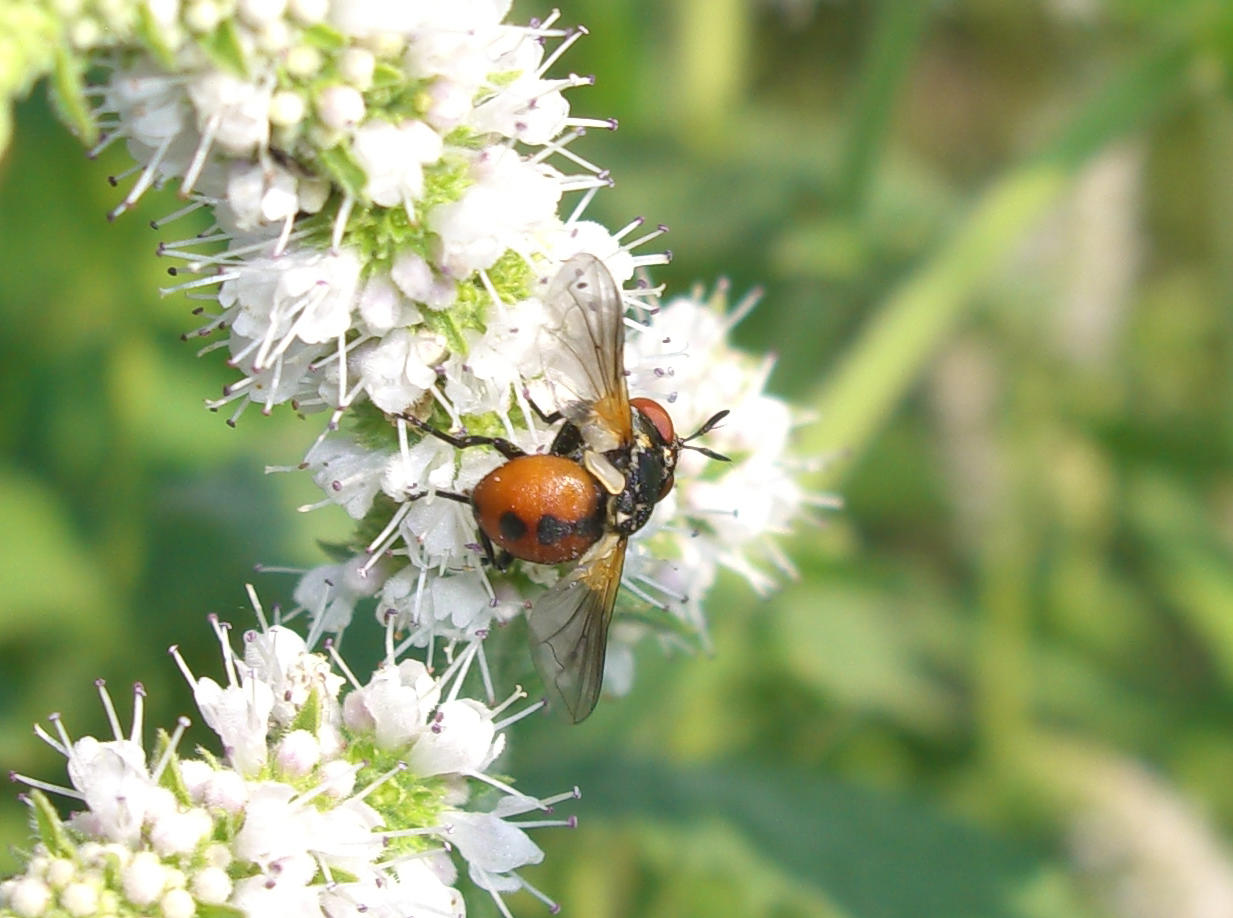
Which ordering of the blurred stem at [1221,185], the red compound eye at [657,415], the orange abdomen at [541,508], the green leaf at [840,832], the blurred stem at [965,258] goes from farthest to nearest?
the blurred stem at [1221,185] → the blurred stem at [965,258] → the green leaf at [840,832] → the red compound eye at [657,415] → the orange abdomen at [541,508]

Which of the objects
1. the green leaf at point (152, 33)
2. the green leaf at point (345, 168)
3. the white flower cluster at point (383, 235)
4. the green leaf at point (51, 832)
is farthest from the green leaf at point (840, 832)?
the green leaf at point (152, 33)

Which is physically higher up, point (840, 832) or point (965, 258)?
point (965, 258)

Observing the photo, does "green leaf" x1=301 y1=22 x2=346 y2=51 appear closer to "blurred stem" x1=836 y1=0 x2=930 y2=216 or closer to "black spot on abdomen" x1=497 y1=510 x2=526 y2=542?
"black spot on abdomen" x1=497 y1=510 x2=526 y2=542

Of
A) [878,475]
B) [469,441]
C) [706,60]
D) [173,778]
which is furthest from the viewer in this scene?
[706,60]

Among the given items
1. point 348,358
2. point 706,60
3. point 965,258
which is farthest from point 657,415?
point 706,60

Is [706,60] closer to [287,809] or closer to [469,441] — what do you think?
[469,441]

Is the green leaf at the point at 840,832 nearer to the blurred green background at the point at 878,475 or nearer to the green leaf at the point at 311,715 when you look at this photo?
the blurred green background at the point at 878,475

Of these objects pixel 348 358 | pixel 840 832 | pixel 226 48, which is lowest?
pixel 840 832

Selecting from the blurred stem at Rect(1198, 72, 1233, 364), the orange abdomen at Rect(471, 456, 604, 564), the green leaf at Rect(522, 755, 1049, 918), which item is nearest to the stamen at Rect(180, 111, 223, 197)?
the orange abdomen at Rect(471, 456, 604, 564)
